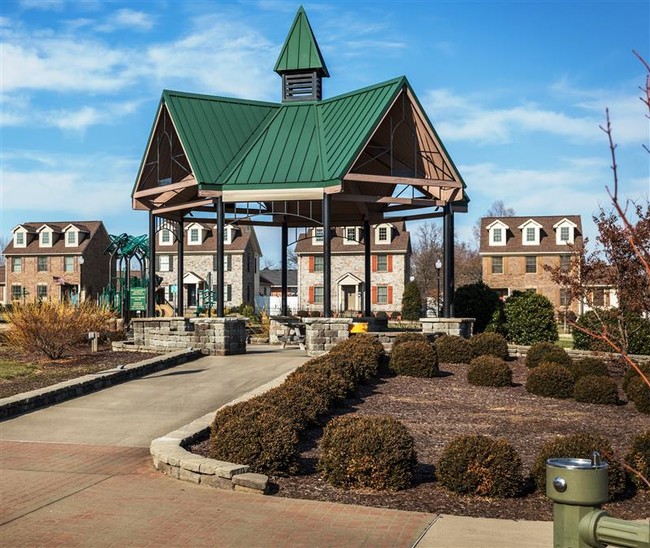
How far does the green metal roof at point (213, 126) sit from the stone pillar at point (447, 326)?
7781 mm

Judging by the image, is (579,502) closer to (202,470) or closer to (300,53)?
(202,470)

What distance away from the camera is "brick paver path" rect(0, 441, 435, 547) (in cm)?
700

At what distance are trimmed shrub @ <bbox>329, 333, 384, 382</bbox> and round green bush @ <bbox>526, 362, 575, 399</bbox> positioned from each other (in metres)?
3.33

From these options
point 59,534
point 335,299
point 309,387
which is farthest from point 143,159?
point 335,299

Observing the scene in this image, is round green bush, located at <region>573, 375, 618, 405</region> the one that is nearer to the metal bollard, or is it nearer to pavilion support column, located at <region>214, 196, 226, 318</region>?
pavilion support column, located at <region>214, 196, 226, 318</region>

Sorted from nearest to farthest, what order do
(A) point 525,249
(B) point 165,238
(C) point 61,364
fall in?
(C) point 61,364 < (A) point 525,249 < (B) point 165,238

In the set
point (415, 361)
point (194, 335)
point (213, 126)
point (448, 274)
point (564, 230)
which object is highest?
point (213, 126)

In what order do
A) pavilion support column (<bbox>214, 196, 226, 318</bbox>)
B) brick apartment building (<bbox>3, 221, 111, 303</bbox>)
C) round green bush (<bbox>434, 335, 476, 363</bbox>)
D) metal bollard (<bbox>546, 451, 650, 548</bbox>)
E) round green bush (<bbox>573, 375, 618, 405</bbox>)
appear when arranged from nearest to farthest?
metal bollard (<bbox>546, 451, 650, 548</bbox>) < round green bush (<bbox>573, 375, 618, 405</bbox>) < round green bush (<bbox>434, 335, 476, 363</bbox>) < pavilion support column (<bbox>214, 196, 226, 318</bbox>) < brick apartment building (<bbox>3, 221, 111, 303</bbox>)

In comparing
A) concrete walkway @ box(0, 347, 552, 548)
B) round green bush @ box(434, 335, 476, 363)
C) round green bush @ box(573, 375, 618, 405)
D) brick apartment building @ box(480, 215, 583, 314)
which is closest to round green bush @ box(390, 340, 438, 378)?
round green bush @ box(434, 335, 476, 363)

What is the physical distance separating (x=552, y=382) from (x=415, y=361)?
3107mm

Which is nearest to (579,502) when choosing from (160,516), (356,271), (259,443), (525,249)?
(160,516)

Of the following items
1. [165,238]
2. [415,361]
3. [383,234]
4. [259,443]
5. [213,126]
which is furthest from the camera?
[165,238]

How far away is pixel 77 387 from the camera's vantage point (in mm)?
15773

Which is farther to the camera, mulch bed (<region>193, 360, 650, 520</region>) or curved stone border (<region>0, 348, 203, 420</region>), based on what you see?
curved stone border (<region>0, 348, 203, 420</region>)
